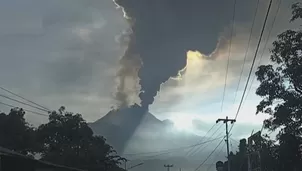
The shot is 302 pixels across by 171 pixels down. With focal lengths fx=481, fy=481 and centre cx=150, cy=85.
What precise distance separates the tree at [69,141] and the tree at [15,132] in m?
12.1

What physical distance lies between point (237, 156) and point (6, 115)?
60.0 metres

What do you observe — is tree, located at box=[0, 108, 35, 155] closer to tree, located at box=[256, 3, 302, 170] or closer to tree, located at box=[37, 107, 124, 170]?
tree, located at box=[37, 107, 124, 170]

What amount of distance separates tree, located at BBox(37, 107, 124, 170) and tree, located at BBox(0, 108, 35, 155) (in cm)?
1208

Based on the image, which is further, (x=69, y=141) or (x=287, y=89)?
(x=69, y=141)

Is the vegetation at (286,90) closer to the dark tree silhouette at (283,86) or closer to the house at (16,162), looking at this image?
the dark tree silhouette at (283,86)

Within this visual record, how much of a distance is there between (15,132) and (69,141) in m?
19.6

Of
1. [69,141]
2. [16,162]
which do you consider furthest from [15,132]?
[16,162]

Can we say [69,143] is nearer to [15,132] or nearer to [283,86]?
[15,132]

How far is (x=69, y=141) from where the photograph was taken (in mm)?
71500

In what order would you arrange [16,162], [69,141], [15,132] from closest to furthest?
[16,162], [15,132], [69,141]

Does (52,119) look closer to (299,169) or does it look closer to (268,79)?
(299,169)

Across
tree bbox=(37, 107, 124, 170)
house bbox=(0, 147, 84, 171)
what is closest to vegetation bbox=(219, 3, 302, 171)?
house bbox=(0, 147, 84, 171)

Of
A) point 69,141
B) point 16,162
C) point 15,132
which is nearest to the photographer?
point 16,162

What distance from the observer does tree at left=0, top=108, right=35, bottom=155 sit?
5088cm
